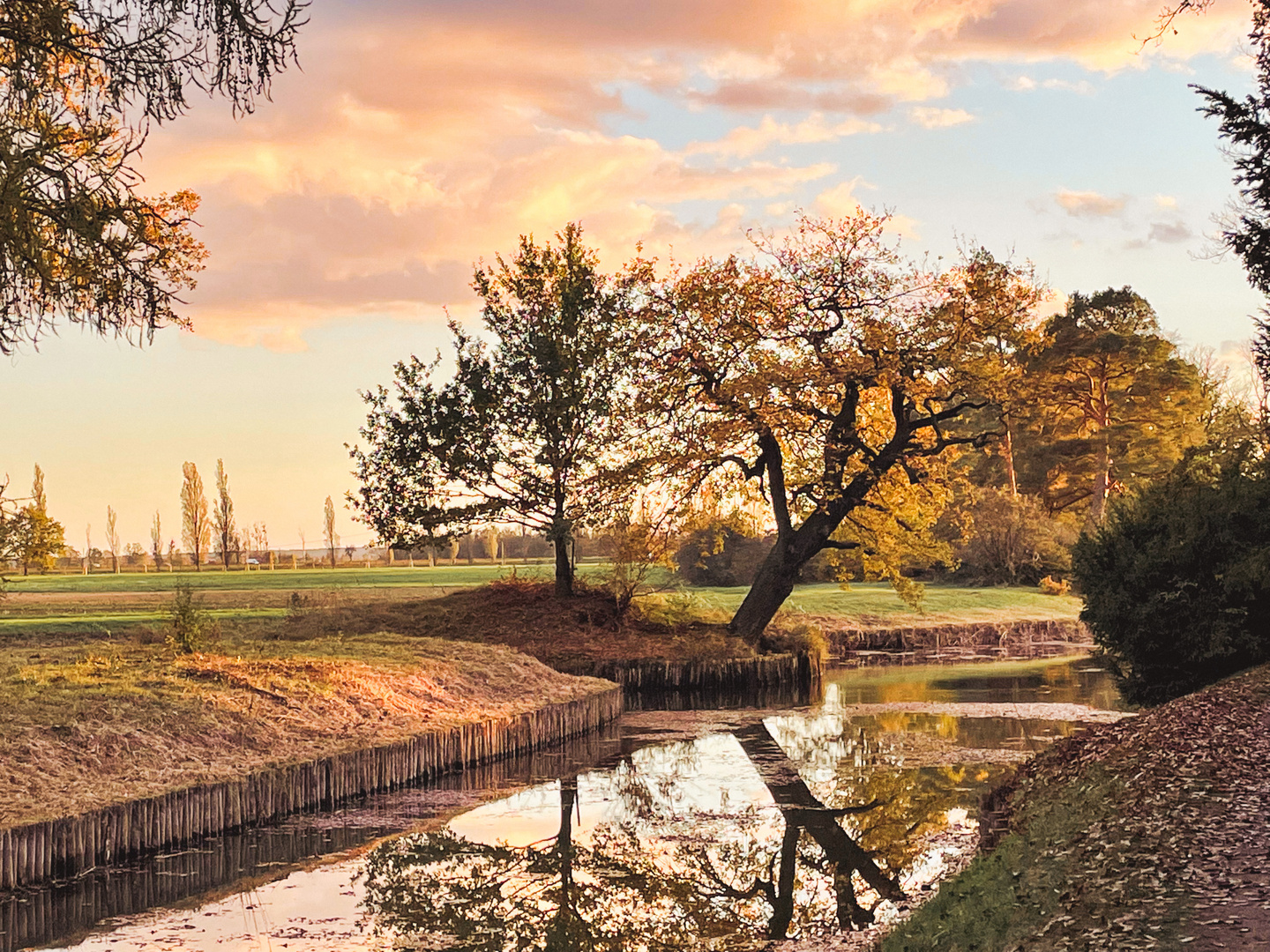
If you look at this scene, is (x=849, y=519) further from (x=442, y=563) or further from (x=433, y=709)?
(x=442, y=563)

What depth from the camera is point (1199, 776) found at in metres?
6.88

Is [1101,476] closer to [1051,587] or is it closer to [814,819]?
[1051,587]

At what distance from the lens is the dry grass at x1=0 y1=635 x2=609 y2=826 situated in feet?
28.5

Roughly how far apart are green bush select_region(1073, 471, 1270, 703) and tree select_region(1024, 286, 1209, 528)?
31007 mm

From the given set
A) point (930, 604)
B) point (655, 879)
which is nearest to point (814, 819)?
point (655, 879)

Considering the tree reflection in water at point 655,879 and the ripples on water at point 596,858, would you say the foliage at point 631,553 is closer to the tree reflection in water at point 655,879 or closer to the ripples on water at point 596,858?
the ripples on water at point 596,858

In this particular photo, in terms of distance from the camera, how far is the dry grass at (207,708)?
28.5 ft

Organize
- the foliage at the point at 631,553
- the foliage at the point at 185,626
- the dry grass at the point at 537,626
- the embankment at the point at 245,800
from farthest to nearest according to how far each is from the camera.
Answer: the foliage at the point at 631,553 → the dry grass at the point at 537,626 → the foliage at the point at 185,626 → the embankment at the point at 245,800

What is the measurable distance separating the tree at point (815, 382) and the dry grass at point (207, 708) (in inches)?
255

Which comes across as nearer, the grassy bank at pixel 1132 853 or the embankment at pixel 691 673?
the grassy bank at pixel 1132 853

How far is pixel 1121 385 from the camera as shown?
42.4 meters

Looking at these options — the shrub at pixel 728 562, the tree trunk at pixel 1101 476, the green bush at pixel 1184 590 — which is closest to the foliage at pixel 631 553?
the green bush at pixel 1184 590

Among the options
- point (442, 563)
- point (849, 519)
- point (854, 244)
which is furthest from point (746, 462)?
point (442, 563)

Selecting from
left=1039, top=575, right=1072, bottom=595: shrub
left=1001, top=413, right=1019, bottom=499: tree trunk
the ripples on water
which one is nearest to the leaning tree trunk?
the ripples on water
